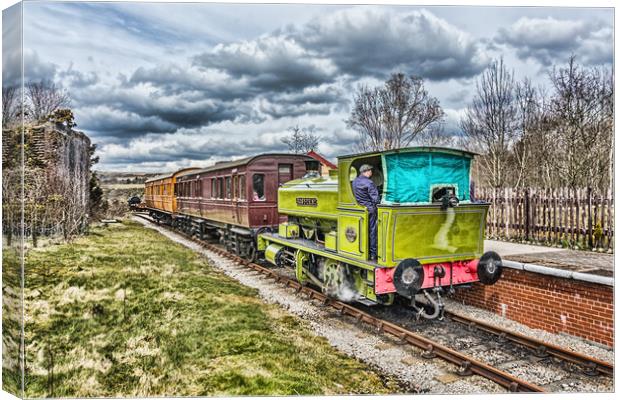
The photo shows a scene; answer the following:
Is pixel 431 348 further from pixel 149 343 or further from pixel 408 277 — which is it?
pixel 149 343

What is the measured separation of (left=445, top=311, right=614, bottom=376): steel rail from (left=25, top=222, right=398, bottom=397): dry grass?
2.09 m

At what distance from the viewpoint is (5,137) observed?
4.27m

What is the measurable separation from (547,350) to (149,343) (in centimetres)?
467

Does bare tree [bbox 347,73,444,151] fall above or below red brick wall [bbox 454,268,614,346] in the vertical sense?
above

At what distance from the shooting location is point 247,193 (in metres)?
10.6

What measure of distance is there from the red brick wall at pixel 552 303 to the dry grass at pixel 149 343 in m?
2.88

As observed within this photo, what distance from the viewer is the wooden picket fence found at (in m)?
6.96

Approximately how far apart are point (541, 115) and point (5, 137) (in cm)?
630

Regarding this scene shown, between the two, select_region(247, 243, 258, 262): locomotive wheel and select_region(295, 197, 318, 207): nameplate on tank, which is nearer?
select_region(295, 197, 318, 207): nameplate on tank

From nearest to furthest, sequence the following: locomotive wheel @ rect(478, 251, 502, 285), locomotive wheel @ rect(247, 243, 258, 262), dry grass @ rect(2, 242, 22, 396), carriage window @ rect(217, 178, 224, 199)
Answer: dry grass @ rect(2, 242, 22, 396)
locomotive wheel @ rect(478, 251, 502, 285)
locomotive wheel @ rect(247, 243, 258, 262)
carriage window @ rect(217, 178, 224, 199)

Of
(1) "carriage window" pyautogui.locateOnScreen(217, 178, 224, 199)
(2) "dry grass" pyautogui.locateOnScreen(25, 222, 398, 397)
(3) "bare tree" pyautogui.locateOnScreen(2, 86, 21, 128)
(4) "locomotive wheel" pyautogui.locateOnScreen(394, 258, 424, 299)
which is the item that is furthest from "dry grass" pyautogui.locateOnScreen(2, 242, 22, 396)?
(1) "carriage window" pyautogui.locateOnScreen(217, 178, 224, 199)

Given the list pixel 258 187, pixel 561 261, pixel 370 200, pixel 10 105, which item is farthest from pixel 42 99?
pixel 561 261

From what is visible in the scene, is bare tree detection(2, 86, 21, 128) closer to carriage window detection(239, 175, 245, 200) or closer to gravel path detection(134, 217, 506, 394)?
gravel path detection(134, 217, 506, 394)

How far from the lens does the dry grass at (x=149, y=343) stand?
14.2ft
